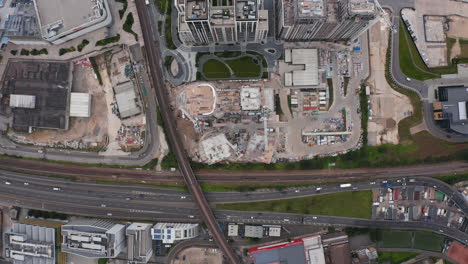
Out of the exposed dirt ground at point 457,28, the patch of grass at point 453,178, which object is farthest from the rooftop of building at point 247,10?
the patch of grass at point 453,178

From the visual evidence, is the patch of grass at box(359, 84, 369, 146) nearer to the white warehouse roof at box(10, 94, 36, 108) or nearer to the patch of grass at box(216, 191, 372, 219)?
the patch of grass at box(216, 191, 372, 219)

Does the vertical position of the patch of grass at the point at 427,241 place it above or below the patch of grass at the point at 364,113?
below

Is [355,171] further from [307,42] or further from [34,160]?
[34,160]

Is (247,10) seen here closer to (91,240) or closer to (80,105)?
(80,105)

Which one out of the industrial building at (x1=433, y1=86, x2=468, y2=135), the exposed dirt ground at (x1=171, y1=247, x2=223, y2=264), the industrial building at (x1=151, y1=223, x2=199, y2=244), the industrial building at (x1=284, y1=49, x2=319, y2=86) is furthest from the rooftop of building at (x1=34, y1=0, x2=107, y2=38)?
the industrial building at (x1=433, y1=86, x2=468, y2=135)

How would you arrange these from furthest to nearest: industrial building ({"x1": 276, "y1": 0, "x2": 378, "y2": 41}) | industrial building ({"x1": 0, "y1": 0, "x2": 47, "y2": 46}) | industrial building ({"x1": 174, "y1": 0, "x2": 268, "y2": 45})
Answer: industrial building ({"x1": 0, "y1": 0, "x2": 47, "y2": 46}), industrial building ({"x1": 174, "y1": 0, "x2": 268, "y2": 45}), industrial building ({"x1": 276, "y1": 0, "x2": 378, "y2": 41})

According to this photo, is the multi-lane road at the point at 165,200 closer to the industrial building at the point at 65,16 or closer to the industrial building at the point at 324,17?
the industrial building at the point at 65,16

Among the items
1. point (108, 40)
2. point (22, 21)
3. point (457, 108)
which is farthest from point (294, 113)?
point (22, 21)
